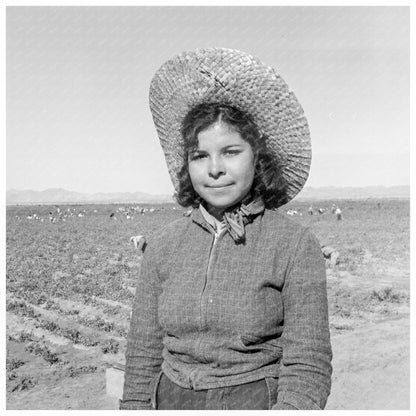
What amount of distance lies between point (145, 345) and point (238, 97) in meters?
0.74

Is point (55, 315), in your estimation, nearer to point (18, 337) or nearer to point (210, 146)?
point (18, 337)

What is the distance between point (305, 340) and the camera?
4.02ft

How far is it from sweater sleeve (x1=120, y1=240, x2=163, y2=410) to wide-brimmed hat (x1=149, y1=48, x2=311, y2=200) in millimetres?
365

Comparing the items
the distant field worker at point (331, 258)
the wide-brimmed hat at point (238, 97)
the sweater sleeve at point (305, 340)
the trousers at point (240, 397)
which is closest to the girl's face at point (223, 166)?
the wide-brimmed hat at point (238, 97)

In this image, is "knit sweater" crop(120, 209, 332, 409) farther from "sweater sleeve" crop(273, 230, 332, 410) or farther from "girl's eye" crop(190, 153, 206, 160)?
"girl's eye" crop(190, 153, 206, 160)

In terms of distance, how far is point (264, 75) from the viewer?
4.73ft

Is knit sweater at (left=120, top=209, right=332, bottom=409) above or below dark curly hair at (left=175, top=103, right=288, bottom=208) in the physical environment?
below

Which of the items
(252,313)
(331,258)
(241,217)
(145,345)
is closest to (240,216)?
(241,217)

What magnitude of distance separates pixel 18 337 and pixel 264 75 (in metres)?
5.75

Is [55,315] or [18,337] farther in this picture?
[55,315]

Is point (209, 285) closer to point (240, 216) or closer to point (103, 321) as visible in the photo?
point (240, 216)

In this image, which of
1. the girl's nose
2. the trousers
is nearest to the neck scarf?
the girl's nose

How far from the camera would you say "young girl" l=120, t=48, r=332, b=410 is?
1243 millimetres

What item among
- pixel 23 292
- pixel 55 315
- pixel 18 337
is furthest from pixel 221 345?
pixel 23 292
